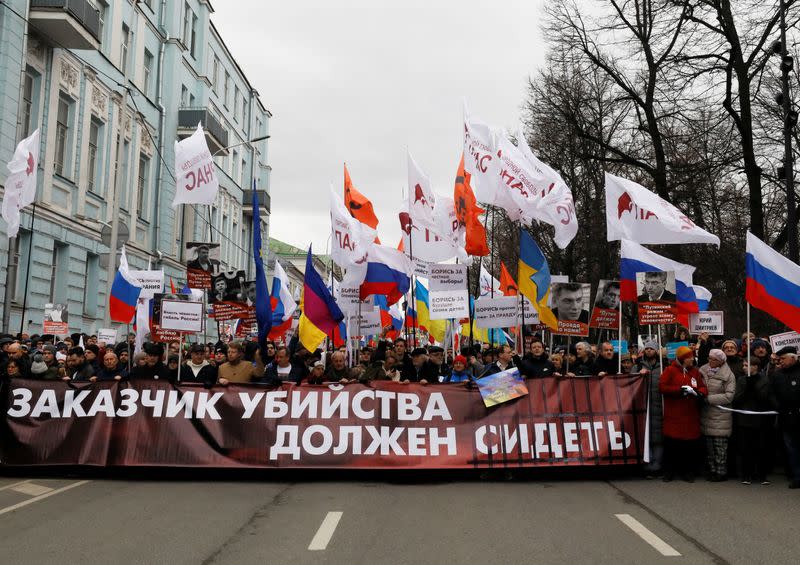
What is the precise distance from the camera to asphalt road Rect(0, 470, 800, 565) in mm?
6539

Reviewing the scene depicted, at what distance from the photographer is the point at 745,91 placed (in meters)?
22.6

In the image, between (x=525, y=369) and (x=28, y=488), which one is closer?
(x=28, y=488)

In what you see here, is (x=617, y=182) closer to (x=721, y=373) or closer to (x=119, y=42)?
(x=721, y=373)

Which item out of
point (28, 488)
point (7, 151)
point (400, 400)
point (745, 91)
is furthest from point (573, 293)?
point (7, 151)

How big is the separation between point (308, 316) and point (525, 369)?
3.72 meters

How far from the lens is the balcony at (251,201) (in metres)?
54.6

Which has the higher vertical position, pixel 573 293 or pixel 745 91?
pixel 745 91

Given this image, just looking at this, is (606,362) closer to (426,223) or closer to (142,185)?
(426,223)

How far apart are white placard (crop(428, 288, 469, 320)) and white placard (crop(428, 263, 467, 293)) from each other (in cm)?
17

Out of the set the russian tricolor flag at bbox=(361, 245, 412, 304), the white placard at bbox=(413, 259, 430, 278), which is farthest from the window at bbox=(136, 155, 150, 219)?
the russian tricolor flag at bbox=(361, 245, 412, 304)

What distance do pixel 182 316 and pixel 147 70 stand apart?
25.6 metres

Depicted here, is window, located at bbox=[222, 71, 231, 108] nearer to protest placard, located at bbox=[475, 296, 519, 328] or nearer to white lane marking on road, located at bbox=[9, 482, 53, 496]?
protest placard, located at bbox=[475, 296, 519, 328]

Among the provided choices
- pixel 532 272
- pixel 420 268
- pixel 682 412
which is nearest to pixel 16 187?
pixel 420 268

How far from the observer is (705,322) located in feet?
53.8
